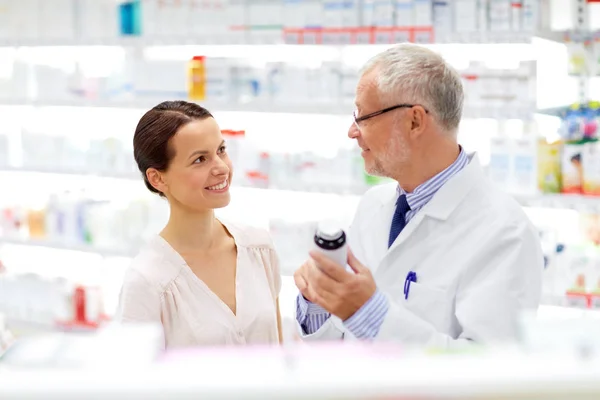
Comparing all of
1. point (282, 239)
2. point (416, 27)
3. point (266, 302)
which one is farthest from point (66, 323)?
point (266, 302)

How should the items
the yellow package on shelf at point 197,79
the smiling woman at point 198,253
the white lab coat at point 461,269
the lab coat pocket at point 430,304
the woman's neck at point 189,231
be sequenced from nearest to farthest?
the white lab coat at point 461,269
the lab coat pocket at point 430,304
the smiling woman at point 198,253
the woman's neck at point 189,231
the yellow package on shelf at point 197,79

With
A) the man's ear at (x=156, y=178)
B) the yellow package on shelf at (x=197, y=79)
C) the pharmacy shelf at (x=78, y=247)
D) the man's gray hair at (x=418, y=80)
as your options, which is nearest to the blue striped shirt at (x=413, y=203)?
the man's gray hair at (x=418, y=80)

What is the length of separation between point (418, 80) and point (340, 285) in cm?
66

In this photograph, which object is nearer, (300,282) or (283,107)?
(300,282)

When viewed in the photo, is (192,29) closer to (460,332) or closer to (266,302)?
(266,302)

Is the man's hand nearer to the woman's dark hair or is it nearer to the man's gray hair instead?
the man's gray hair

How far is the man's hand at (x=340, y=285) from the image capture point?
1695mm

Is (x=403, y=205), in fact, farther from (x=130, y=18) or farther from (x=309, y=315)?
(x=130, y=18)

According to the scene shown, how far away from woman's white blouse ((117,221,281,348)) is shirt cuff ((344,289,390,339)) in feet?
1.73

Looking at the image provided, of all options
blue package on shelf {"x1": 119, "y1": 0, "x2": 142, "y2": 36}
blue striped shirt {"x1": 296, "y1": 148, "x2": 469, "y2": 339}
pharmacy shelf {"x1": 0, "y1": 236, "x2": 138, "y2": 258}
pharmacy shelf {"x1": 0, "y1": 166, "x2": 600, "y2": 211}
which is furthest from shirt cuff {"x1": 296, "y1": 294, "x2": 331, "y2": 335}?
blue package on shelf {"x1": 119, "y1": 0, "x2": 142, "y2": 36}

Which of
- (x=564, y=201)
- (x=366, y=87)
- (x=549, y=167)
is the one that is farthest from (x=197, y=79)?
(x=366, y=87)

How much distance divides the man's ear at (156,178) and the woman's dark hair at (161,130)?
0.01 meters

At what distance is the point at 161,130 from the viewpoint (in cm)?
236

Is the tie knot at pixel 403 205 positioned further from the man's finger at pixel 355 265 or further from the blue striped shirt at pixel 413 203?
the man's finger at pixel 355 265
